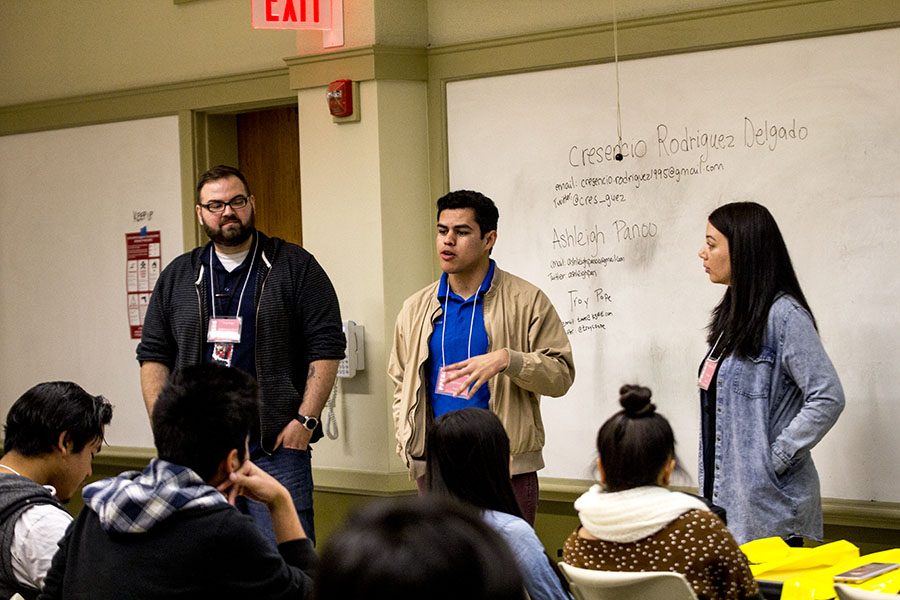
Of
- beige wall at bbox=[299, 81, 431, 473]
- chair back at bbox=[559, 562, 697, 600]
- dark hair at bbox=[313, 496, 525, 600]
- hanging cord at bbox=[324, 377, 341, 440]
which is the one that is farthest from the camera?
hanging cord at bbox=[324, 377, 341, 440]

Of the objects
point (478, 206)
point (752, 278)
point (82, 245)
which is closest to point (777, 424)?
point (752, 278)

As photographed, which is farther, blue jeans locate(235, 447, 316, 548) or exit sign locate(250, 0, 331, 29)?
exit sign locate(250, 0, 331, 29)

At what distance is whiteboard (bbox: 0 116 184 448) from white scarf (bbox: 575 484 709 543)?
4.15 meters

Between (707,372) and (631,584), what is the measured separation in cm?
141

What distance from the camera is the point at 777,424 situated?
3.78 meters

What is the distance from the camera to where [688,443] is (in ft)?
16.1

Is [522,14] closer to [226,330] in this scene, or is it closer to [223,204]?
[223,204]

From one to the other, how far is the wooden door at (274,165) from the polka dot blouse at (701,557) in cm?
398

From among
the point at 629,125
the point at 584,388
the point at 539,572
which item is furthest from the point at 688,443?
the point at 539,572

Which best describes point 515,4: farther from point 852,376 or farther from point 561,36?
point 852,376

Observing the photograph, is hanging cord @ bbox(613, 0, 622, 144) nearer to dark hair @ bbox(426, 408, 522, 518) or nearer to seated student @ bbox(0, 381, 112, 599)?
dark hair @ bbox(426, 408, 522, 518)

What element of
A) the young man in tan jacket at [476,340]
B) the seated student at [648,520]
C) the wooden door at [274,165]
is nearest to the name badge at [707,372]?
the young man in tan jacket at [476,340]

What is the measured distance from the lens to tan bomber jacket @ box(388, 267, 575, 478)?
4.20 meters

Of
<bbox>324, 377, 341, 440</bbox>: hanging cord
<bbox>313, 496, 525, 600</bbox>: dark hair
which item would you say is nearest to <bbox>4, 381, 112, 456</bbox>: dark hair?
<bbox>313, 496, 525, 600</bbox>: dark hair
